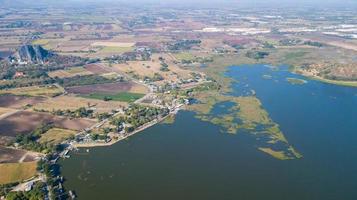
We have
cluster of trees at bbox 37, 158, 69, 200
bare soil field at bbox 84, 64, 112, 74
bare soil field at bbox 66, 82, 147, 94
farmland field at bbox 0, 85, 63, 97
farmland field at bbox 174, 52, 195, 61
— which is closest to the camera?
cluster of trees at bbox 37, 158, 69, 200

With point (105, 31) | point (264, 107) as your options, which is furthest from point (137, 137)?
point (105, 31)

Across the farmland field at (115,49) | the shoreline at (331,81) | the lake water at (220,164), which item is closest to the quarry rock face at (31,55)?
the farmland field at (115,49)

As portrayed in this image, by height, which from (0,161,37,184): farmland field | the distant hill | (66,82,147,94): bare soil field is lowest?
(0,161,37,184): farmland field

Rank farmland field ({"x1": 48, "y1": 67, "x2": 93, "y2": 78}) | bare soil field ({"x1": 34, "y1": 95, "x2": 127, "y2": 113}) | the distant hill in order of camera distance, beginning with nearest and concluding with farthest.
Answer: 1. bare soil field ({"x1": 34, "y1": 95, "x2": 127, "y2": 113})
2. farmland field ({"x1": 48, "y1": 67, "x2": 93, "y2": 78})
3. the distant hill

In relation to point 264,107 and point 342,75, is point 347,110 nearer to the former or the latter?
point 264,107

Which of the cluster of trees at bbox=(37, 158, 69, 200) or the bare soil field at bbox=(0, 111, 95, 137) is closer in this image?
the cluster of trees at bbox=(37, 158, 69, 200)

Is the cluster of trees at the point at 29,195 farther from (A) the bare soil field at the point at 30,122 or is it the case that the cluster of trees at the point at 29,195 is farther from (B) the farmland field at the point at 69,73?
(B) the farmland field at the point at 69,73

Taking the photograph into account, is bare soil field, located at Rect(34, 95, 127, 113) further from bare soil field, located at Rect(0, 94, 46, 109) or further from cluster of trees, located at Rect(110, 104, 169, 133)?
cluster of trees, located at Rect(110, 104, 169, 133)

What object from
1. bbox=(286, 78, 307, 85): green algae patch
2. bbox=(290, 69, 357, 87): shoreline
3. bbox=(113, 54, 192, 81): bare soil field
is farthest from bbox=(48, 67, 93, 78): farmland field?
bbox=(290, 69, 357, 87): shoreline
